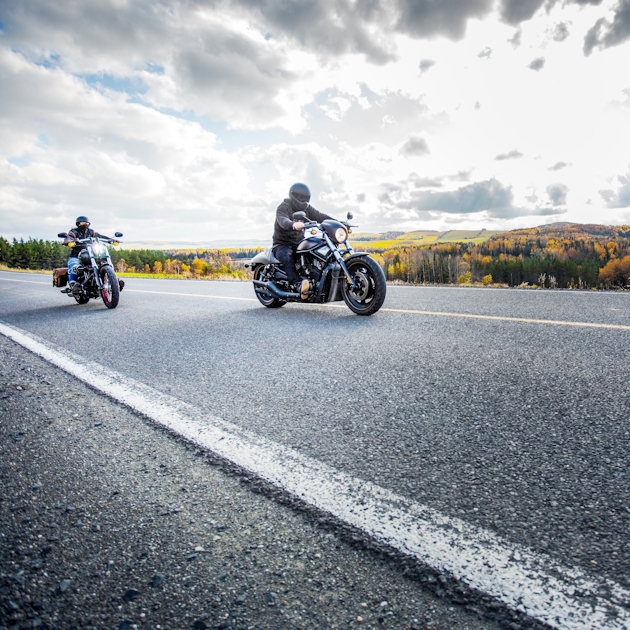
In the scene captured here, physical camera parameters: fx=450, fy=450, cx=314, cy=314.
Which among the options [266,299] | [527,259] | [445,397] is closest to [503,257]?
[527,259]

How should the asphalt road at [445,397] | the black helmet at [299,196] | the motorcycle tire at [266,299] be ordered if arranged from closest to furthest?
the asphalt road at [445,397] < the black helmet at [299,196] < the motorcycle tire at [266,299]

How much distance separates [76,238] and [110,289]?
1614 millimetres

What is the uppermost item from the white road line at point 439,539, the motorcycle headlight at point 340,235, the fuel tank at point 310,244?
the motorcycle headlight at point 340,235

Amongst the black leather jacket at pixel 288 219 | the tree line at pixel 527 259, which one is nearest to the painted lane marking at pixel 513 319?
the black leather jacket at pixel 288 219

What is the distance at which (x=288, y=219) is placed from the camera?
639 cm

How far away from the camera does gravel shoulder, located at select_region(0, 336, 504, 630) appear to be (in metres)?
1.06

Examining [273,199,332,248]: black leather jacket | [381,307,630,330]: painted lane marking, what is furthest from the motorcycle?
[381,307,630,330]: painted lane marking

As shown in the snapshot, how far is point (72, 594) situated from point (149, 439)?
1.00 meters

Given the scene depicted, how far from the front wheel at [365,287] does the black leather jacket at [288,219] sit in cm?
103

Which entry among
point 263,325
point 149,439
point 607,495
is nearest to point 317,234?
point 263,325

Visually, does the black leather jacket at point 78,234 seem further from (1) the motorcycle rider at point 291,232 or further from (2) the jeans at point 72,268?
(1) the motorcycle rider at point 291,232

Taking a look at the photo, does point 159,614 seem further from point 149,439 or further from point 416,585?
point 149,439

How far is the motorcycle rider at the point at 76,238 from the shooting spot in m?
8.25

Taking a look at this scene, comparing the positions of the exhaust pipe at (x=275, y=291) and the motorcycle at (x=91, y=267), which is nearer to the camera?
the exhaust pipe at (x=275, y=291)
